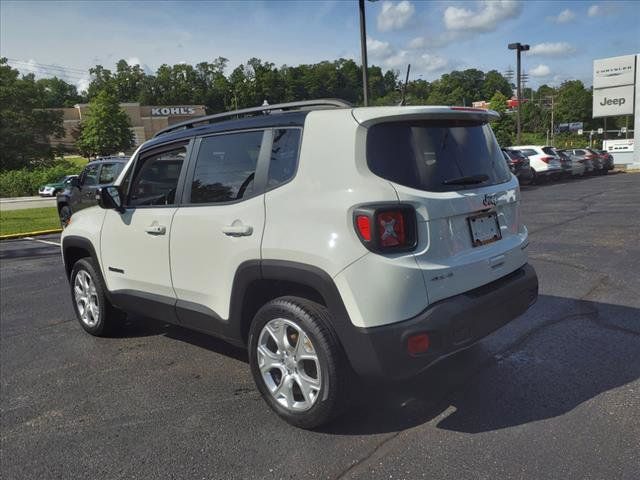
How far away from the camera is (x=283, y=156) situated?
3209 mm

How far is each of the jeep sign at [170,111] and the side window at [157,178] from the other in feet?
376

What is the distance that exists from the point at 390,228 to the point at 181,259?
1.67m

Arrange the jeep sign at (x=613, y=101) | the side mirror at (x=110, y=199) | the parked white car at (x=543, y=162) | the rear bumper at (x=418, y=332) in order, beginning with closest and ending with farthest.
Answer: the rear bumper at (x=418, y=332) → the side mirror at (x=110, y=199) → the parked white car at (x=543, y=162) → the jeep sign at (x=613, y=101)

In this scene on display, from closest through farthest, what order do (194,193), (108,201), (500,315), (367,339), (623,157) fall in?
1. (367,339)
2. (500,315)
3. (194,193)
4. (108,201)
5. (623,157)

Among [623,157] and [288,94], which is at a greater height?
[288,94]

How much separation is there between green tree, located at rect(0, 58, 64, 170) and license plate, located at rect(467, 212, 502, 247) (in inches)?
2590

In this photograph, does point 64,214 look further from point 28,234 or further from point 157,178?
point 157,178

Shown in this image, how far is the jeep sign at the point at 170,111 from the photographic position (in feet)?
366

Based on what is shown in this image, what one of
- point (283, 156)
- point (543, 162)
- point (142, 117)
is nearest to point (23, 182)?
point (543, 162)

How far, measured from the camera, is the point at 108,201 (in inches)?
171

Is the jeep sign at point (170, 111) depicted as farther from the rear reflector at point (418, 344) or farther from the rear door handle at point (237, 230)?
the rear reflector at point (418, 344)

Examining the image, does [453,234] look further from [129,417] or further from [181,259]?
[129,417]

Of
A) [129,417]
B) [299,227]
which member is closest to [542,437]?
[299,227]

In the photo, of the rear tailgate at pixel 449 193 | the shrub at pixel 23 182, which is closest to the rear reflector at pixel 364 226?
the rear tailgate at pixel 449 193
